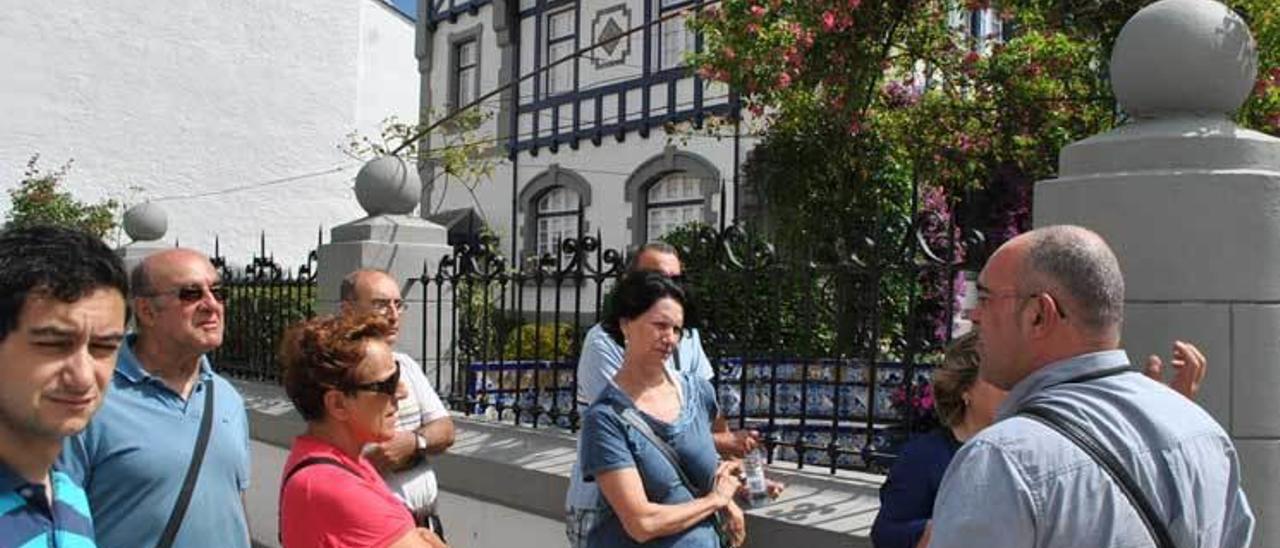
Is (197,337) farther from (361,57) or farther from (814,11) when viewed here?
(361,57)

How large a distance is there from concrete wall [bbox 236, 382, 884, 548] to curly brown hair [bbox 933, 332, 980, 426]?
1.08 m

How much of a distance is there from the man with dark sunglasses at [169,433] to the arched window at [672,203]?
15083 millimetres

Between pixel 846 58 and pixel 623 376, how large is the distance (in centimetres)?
552

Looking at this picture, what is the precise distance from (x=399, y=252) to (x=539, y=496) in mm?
1918

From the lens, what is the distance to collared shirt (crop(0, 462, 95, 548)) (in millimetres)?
1760

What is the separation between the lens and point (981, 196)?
15727 mm

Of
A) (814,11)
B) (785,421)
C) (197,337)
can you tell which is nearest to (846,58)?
(814,11)

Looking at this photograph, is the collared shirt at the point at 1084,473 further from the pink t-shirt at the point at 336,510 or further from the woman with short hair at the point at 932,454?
the pink t-shirt at the point at 336,510

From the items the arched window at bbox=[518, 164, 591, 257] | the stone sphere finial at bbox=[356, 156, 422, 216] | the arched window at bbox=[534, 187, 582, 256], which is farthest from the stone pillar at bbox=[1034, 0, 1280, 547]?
the arched window at bbox=[534, 187, 582, 256]

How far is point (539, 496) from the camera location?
5262mm

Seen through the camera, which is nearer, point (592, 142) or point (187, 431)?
point (187, 431)

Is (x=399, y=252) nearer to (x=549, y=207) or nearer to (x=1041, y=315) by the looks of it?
(x=1041, y=315)

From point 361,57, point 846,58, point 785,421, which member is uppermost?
point 361,57

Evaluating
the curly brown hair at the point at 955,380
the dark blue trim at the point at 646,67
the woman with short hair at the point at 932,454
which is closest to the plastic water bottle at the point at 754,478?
the woman with short hair at the point at 932,454
